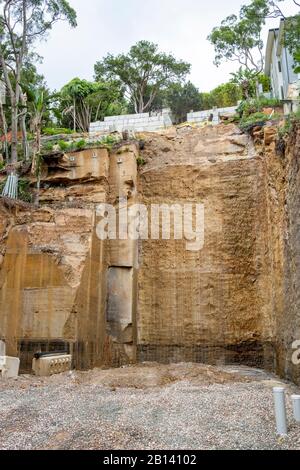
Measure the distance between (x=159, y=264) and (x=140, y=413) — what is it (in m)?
7.60

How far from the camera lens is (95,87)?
32.1 meters

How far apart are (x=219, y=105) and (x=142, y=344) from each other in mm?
28070

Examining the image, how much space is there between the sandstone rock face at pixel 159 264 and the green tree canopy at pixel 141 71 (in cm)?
1990

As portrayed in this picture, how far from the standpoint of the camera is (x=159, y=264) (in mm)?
13992

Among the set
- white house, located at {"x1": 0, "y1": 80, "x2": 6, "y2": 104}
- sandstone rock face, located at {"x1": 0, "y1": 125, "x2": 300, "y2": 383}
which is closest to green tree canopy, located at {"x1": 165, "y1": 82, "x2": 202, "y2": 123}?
white house, located at {"x1": 0, "y1": 80, "x2": 6, "y2": 104}

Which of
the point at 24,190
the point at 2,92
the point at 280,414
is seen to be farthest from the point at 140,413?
the point at 2,92

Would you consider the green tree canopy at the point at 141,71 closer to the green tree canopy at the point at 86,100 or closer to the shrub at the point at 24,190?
the green tree canopy at the point at 86,100

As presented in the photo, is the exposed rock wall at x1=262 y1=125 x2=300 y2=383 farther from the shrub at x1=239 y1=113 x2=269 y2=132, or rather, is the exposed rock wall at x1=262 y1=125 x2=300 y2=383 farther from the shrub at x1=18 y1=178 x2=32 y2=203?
the shrub at x1=18 y1=178 x2=32 y2=203

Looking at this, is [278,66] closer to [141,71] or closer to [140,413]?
[141,71]

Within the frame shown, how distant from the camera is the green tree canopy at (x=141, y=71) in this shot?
33.1 meters

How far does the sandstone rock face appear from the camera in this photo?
1131 cm

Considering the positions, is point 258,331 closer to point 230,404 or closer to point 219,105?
point 230,404

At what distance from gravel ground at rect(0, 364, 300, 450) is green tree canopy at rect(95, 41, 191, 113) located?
28.1m
